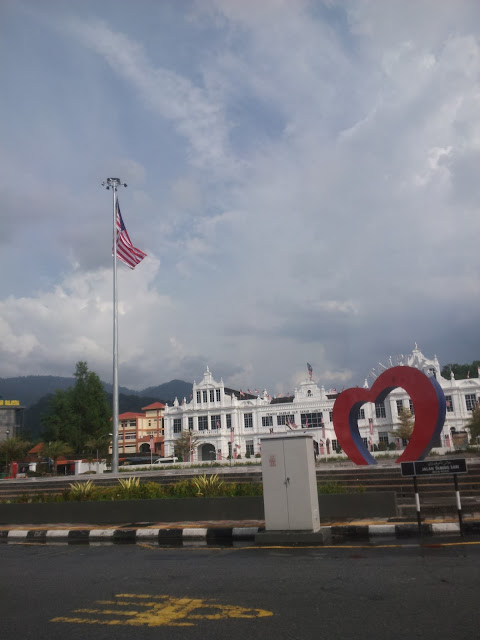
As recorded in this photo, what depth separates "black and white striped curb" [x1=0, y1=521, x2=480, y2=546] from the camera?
33.7 feet

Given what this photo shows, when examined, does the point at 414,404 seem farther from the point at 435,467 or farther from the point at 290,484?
the point at 290,484

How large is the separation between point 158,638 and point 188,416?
62.7m

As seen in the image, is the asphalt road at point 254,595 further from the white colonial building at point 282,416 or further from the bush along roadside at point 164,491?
the white colonial building at point 282,416

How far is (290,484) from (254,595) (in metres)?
4.46

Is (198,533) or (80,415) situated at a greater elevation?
(80,415)

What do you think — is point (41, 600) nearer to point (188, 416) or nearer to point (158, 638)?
point (158, 638)

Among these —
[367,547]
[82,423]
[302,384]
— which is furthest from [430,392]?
[82,423]

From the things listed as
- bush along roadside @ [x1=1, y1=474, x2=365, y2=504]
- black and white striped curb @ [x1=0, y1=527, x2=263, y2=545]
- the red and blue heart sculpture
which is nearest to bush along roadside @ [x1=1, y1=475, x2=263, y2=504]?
bush along roadside @ [x1=1, y1=474, x2=365, y2=504]

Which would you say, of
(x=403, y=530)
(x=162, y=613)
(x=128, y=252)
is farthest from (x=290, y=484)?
(x=128, y=252)

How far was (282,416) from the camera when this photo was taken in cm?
6325

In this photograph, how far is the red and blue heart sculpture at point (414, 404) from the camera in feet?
66.4

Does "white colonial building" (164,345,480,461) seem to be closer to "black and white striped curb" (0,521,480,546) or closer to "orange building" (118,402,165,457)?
"orange building" (118,402,165,457)

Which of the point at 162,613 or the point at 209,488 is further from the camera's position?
the point at 209,488

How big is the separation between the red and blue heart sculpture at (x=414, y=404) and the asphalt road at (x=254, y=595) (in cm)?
1193
